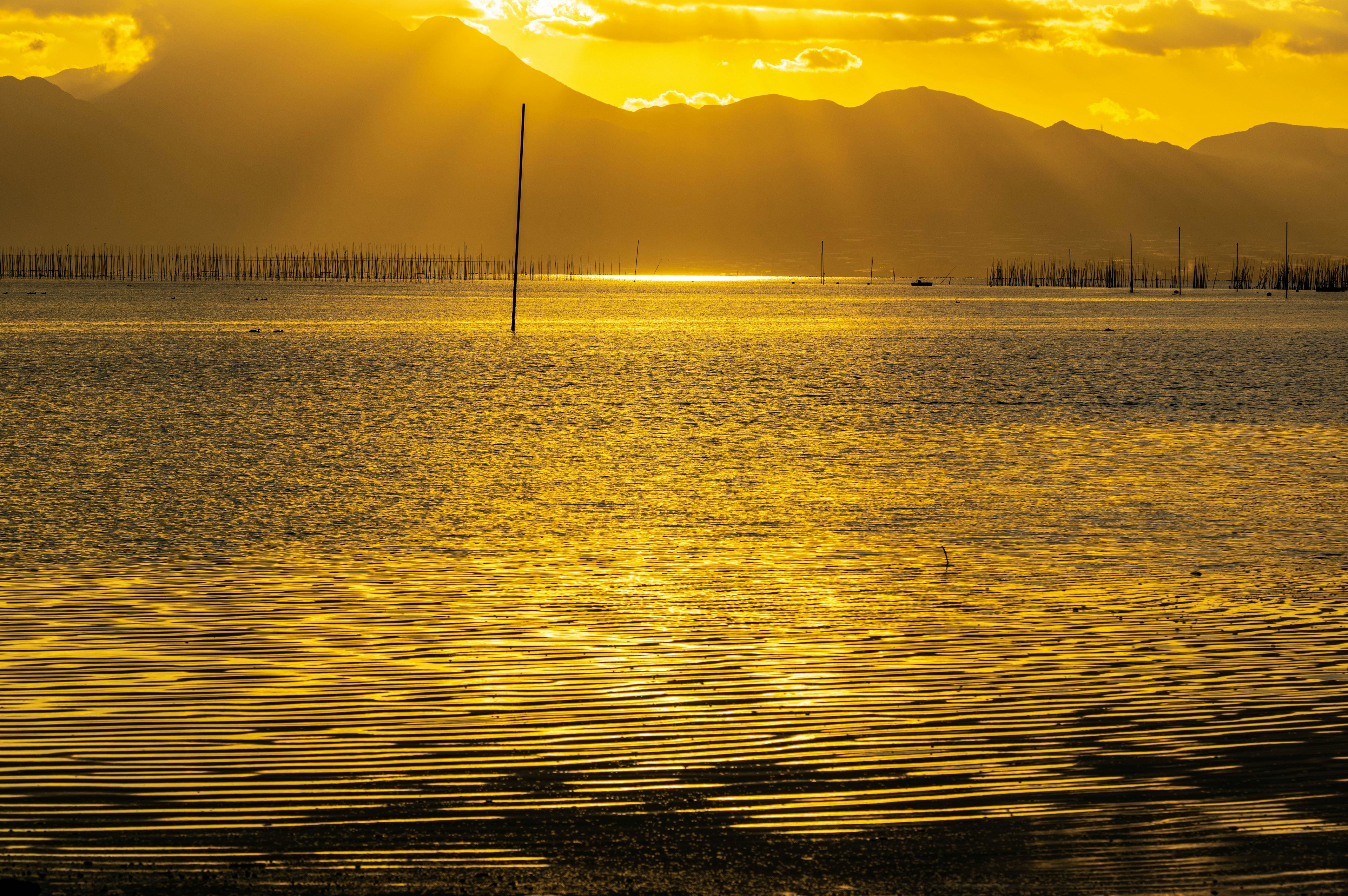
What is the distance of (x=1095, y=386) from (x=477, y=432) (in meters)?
22.8

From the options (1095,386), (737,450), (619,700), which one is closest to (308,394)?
(737,450)

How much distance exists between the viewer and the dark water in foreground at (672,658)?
728 centimetres

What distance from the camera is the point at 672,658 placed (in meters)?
11.0

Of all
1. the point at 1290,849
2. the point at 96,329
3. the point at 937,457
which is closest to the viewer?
the point at 1290,849

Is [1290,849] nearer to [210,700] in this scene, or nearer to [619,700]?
[619,700]

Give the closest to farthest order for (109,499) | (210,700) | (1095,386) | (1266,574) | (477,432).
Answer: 1. (210,700)
2. (1266,574)
3. (109,499)
4. (477,432)
5. (1095,386)

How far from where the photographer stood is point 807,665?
10.9 metres

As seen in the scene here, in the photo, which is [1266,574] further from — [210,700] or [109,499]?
[109,499]

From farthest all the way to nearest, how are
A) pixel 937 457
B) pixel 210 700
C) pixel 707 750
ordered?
1. pixel 937 457
2. pixel 210 700
3. pixel 707 750

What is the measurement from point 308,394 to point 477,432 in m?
10.9

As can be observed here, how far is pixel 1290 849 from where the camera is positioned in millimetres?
7211

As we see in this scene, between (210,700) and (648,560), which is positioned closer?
(210,700)

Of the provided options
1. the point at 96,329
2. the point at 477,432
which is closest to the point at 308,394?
the point at 477,432

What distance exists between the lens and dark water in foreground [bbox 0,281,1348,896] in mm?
7281
